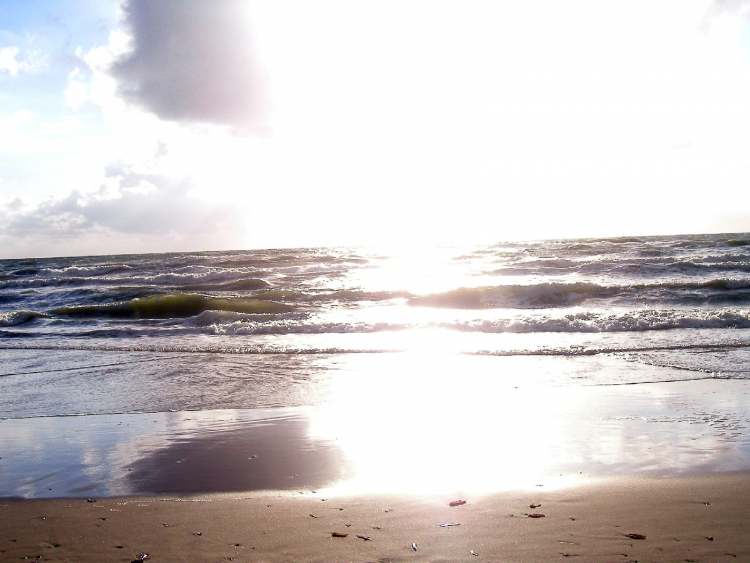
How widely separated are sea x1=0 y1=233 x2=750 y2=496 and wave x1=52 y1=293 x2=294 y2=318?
0.08 metres

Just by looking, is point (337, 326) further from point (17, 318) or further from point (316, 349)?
point (17, 318)

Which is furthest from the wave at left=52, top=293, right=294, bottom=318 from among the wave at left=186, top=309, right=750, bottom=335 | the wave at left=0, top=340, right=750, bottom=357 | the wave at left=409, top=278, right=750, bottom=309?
the wave at left=0, top=340, right=750, bottom=357

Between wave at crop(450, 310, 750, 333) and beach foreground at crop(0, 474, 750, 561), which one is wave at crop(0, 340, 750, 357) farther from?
beach foreground at crop(0, 474, 750, 561)

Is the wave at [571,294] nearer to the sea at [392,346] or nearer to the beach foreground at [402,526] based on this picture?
the sea at [392,346]

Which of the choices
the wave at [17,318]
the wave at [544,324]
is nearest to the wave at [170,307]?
the wave at [17,318]

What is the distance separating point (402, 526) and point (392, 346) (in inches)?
349

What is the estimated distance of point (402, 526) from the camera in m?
3.95

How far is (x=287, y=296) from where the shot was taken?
24.5 m

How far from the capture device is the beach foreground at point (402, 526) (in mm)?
3576

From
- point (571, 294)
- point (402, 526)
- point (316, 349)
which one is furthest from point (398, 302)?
point (402, 526)

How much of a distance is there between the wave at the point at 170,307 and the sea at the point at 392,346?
84mm

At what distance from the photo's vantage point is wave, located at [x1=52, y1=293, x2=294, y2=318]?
22438 mm

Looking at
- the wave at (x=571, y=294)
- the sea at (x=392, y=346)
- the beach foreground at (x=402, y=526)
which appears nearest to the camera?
the beach foreground at (x=402, y=526)

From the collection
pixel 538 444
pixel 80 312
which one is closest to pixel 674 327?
pixel 538 444
